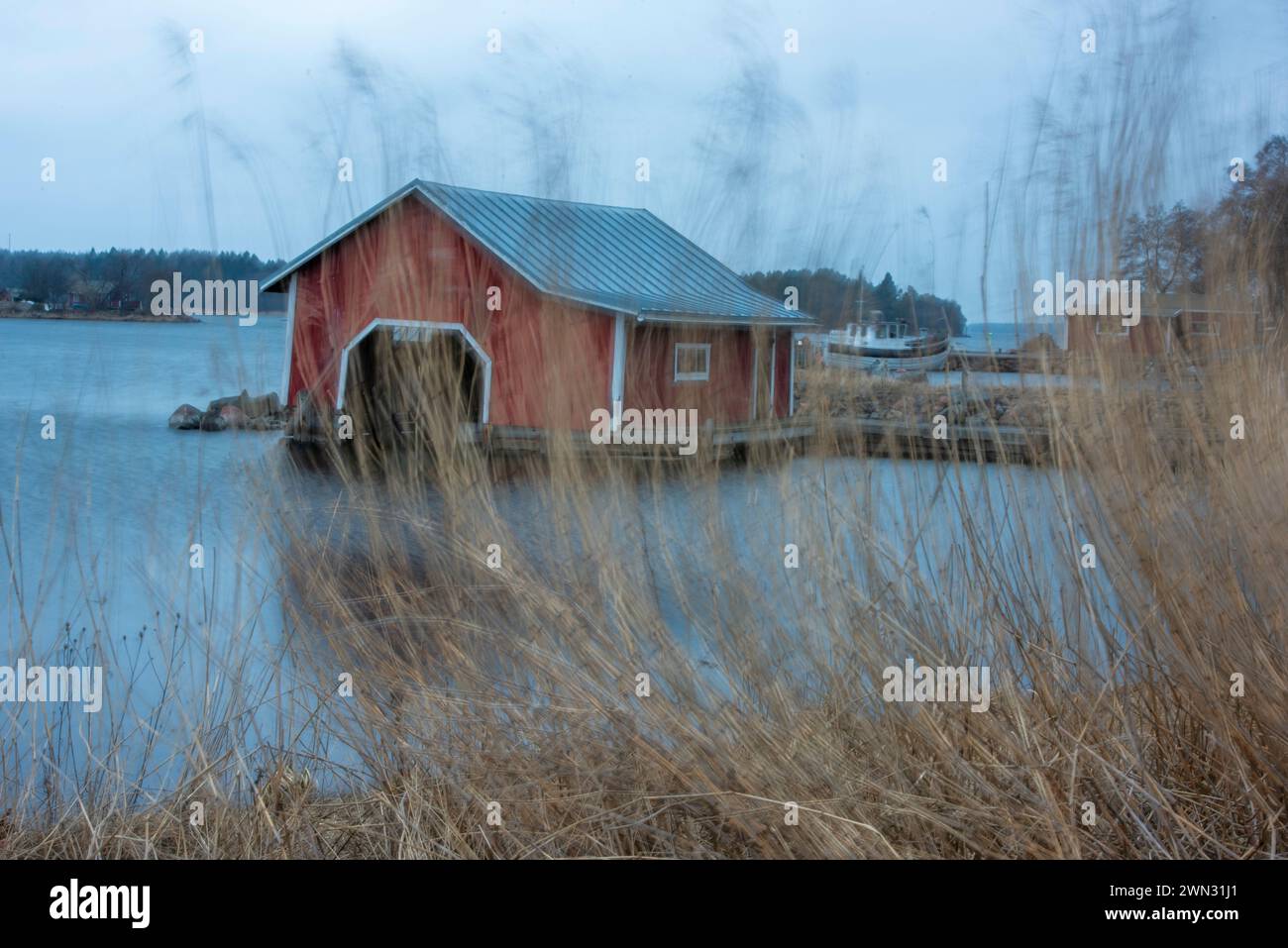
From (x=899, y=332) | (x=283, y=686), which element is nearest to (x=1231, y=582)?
(x=899, y=332)

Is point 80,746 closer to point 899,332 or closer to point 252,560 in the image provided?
point 252,560

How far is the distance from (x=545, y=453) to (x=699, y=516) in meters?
0.33

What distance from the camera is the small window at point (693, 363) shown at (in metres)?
2.00

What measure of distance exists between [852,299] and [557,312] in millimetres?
601

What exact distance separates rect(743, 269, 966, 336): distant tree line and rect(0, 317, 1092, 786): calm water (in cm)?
29

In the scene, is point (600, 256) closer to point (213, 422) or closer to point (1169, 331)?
point (213, 422)

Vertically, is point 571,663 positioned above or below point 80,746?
above

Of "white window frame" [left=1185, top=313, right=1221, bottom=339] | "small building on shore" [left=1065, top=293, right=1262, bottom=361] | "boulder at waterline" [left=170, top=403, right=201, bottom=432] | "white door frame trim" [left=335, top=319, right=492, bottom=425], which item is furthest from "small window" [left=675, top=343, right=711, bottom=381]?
"boulder at waterline" [left=170, top=403, right=201, bottom=432]

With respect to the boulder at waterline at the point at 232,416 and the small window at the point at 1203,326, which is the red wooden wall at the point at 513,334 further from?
the small window at the point at 1203,326

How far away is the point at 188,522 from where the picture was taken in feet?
6.88

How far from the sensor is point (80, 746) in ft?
6.38

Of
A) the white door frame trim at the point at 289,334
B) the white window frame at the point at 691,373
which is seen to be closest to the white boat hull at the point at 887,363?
the white window frame at the point at 691,373
